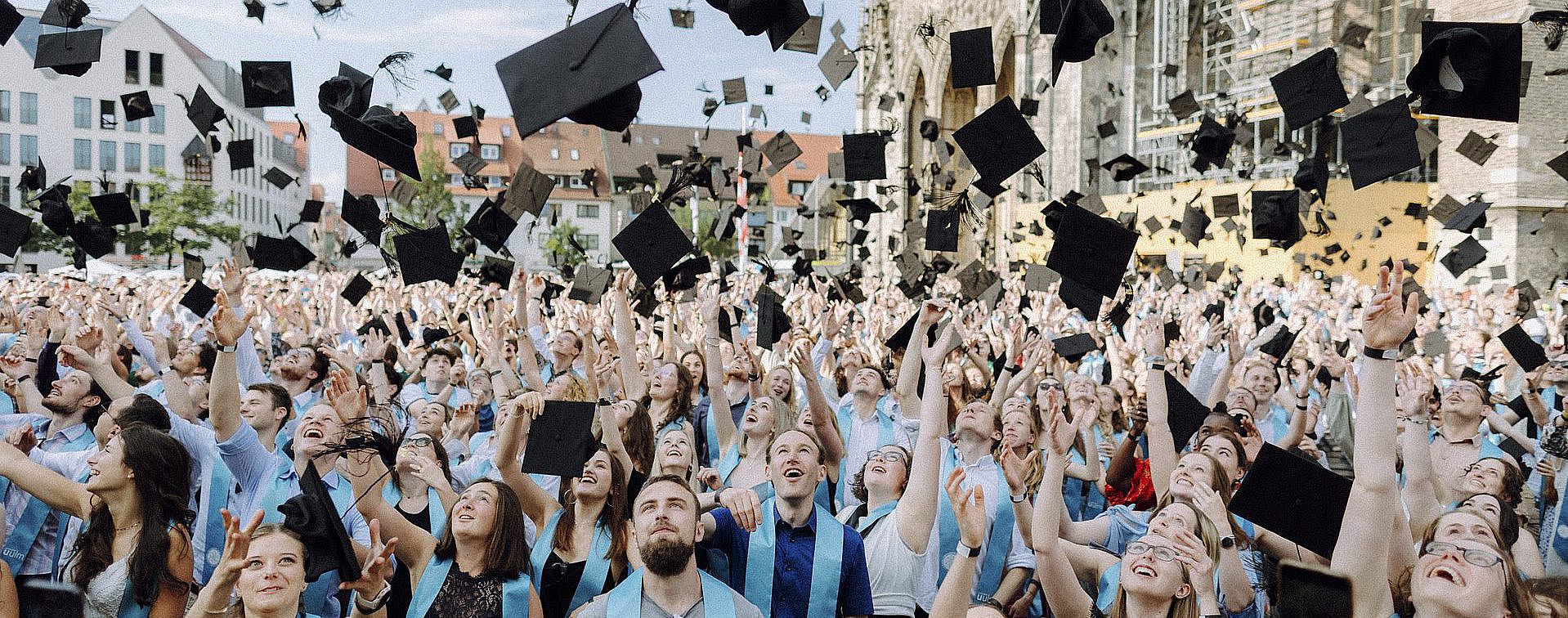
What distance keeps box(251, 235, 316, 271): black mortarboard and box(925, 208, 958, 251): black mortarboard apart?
4969 mm

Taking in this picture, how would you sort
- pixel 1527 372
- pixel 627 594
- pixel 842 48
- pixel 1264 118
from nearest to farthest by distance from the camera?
1. pixel 627 594
2. pixel 1527 372
3. pixel 842 48
4. pixel 1264 118

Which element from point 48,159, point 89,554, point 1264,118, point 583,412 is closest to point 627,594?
point 583,412

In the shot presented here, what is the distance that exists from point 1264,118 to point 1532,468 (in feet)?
78.0

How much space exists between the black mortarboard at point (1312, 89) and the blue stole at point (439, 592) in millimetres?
5211

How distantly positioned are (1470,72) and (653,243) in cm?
382

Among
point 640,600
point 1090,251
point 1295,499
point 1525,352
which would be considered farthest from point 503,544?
point 1525,352

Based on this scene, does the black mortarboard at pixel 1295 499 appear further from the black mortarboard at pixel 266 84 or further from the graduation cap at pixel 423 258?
the black mortarboard at pixel 266 84

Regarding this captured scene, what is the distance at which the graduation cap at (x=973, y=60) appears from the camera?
7281 millimetres

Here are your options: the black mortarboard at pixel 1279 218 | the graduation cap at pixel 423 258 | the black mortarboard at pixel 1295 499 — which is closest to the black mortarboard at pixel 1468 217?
the black mortarboard at pixel 1279 218

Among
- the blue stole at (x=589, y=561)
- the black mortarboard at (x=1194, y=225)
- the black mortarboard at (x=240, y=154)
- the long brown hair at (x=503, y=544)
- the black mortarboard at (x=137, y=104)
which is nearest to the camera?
the long brown hair at (x=503, y=544)

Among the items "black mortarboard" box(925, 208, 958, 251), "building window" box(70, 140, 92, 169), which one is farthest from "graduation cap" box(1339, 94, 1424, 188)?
"building window" box(70, 140, 92, 169)

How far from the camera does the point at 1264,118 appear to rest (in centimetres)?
2722

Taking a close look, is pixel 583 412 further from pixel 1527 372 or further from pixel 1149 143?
pixel 1149 143

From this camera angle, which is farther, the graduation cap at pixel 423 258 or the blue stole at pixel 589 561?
the graduation cap at pixel 423 258
